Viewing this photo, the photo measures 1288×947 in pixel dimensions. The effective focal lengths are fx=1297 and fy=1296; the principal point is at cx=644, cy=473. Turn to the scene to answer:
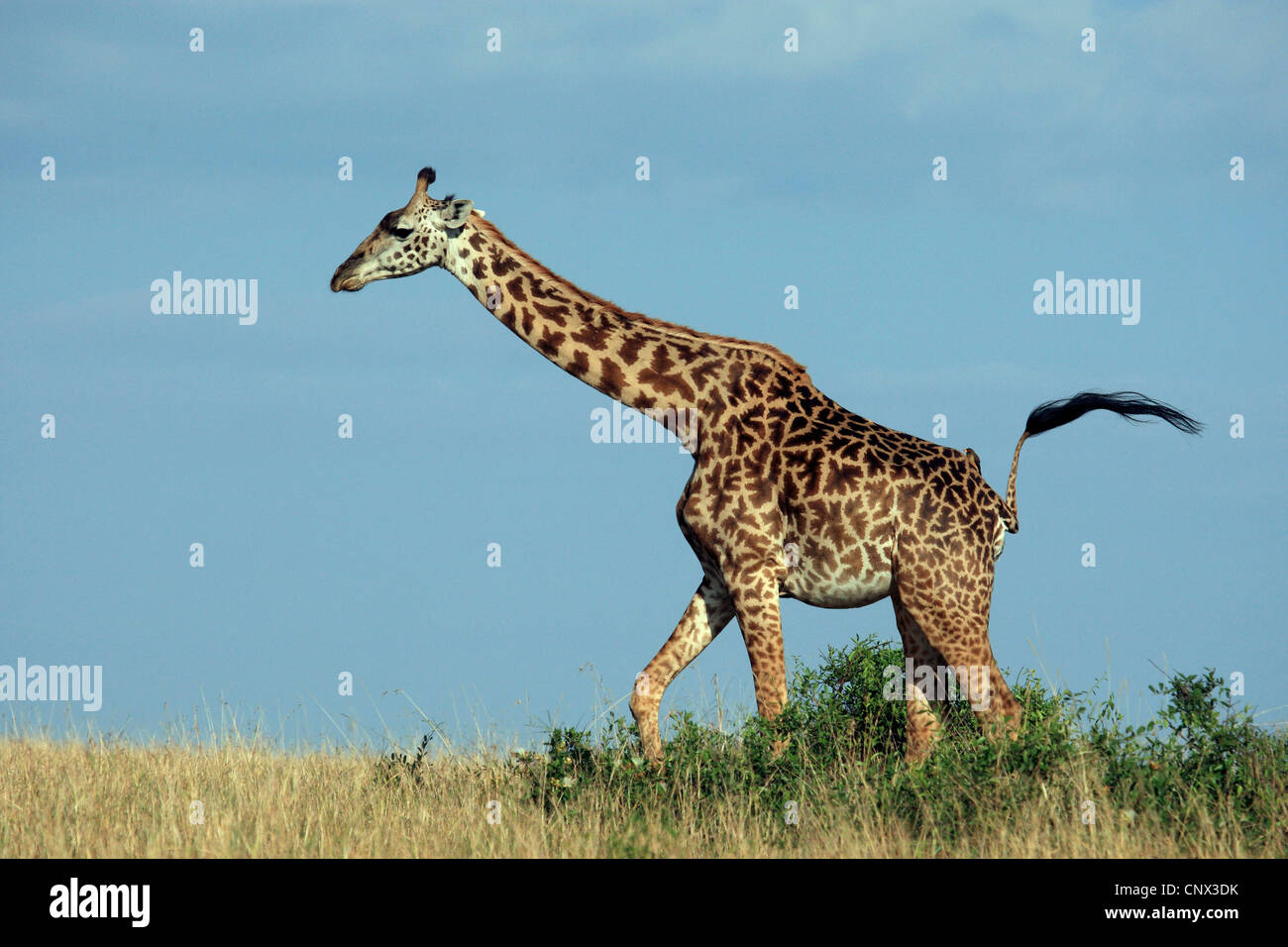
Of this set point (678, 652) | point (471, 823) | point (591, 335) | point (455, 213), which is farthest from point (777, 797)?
point (455, 213)

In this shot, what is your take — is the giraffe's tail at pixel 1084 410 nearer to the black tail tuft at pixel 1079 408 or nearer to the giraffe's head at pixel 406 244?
the black tail tuft at pixel 1079 408

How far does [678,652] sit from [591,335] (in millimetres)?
2980

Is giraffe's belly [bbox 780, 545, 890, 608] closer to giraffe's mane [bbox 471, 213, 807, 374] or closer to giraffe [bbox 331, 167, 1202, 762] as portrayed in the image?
giraffe [bbox 331, 167, 1202, 762]

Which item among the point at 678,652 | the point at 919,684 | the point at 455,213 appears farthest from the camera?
the point at 455,213

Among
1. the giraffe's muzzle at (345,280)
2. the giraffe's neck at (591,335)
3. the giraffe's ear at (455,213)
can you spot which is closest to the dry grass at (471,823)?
the giraffe's neck at (591,335)

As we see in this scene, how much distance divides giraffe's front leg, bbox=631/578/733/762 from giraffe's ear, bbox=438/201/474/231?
394 cm

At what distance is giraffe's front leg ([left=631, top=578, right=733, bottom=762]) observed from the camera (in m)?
11.2

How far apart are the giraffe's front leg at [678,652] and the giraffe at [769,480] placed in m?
0.01

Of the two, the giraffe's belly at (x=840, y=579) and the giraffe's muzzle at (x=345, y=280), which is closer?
the giraffe's belly at (x=840, y=579)

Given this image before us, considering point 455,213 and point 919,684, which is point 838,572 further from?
point 455,213

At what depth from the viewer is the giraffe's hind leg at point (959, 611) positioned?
10703 millimetres

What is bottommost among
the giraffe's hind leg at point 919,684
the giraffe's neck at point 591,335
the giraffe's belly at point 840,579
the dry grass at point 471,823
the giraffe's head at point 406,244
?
the dry grass at point 471,823

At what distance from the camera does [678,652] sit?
11.2 meters
